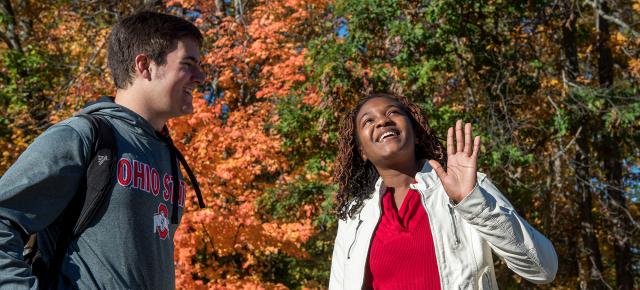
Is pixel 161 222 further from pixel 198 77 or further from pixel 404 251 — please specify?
pixel 404 251

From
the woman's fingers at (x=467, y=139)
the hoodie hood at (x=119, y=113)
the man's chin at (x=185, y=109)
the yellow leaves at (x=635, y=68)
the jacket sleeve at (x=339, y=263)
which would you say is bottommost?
the jacket sleeve at (x=339, y=263)

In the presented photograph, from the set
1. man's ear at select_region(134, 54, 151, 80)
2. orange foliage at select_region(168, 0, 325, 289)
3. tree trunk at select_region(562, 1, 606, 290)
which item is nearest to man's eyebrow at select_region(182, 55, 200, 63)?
man's ear at select_region(134, 54, 151, 80)

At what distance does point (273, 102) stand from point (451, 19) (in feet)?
16.0

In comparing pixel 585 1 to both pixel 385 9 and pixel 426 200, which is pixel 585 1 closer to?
pixel 385 9

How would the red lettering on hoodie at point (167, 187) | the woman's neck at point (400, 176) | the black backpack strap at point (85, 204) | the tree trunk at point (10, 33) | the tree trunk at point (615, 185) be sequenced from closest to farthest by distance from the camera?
the black backpack strap at point (85, 204) < the red lettering on hoodie at point (167, 187) < the woman's neck at point (400, 176) < the tree trunk at point (615, 185) < the tree trunk at point (10, 33)

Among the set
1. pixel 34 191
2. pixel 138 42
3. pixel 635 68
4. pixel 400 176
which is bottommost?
pixel 34 191

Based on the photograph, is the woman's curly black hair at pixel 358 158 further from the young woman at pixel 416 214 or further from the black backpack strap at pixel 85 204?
the black backpack strap at pixel 85 204

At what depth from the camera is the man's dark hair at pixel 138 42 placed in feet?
7.80

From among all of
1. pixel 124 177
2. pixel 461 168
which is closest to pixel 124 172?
pixel 124 177

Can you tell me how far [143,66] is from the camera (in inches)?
93.1

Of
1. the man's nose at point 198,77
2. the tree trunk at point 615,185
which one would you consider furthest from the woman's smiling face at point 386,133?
the tree trunk at point 615,185

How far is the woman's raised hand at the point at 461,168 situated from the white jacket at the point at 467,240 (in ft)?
0.15

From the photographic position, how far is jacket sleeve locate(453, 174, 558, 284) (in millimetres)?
2500

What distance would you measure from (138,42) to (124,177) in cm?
56
